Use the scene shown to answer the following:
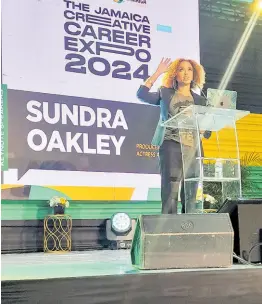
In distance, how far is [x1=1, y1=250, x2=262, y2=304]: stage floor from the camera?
60.7 inches

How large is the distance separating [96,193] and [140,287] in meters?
2.88

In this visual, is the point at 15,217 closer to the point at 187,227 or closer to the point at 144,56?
the point at 144,56

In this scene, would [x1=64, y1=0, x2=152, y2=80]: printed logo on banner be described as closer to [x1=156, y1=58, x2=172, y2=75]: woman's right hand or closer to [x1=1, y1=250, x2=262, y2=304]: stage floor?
[x1=156, y1=58, x2=172, y2=75]: woman's right hand

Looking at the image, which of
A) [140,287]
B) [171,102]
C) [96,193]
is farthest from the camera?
[171,102]

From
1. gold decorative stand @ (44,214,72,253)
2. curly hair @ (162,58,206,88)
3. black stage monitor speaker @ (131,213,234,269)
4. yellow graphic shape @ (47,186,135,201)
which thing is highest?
curly hair @ (162,58,206,88)

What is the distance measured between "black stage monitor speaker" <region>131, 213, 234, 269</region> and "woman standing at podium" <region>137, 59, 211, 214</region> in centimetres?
255

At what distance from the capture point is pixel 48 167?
4.33 metres

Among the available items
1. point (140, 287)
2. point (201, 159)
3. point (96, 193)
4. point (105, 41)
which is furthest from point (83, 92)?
point (140, 287)

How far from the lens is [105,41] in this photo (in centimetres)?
473

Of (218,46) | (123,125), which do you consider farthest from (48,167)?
(218,46)

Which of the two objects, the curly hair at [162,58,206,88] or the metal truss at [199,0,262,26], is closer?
the curly hair at [162,58,206,88]

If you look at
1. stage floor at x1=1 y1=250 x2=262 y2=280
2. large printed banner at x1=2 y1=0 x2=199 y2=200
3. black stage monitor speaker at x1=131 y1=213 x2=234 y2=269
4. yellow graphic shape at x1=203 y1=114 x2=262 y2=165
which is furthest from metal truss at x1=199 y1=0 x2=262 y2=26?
black stage monitor speaker at x1=131 y1=213 x2=234 y2=269

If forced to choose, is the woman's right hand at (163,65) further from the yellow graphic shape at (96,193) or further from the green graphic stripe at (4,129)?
the green graphic stripe at (4,129)

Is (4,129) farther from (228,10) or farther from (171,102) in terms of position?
(228,10)
